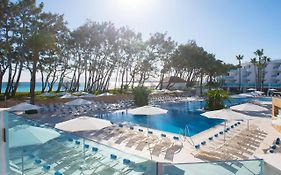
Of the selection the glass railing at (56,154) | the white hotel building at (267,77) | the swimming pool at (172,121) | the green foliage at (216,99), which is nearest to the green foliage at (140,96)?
the swimming pool at (172,121)

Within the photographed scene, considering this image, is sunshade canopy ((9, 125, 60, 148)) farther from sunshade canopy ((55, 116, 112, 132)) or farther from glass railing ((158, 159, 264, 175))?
glass railing ((158, 159, 264, 175))

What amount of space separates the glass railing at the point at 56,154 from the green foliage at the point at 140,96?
21.0 metres

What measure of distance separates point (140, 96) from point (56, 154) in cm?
2120

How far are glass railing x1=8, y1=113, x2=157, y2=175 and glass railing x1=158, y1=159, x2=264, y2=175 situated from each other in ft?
5.21

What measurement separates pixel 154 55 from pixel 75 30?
15.9m

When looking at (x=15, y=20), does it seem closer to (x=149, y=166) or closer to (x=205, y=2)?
(x=205, y=2)

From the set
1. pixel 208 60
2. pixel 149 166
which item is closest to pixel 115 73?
pixel 208 60

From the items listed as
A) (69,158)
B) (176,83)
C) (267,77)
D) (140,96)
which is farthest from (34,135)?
(267,77)

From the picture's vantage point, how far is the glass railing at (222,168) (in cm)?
383

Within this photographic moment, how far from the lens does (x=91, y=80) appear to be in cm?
4262

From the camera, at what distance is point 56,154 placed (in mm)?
7312

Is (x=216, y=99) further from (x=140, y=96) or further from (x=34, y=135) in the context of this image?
(x=34, y=135)

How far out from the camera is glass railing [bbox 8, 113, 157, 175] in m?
5.72

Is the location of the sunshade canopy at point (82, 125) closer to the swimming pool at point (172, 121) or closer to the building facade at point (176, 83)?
the swimming pool at point (172, 121)
